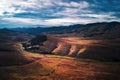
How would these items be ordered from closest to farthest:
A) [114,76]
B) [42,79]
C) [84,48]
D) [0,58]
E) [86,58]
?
[42,79] → [114,76] → [0,58] → [86,58] → [84,48]

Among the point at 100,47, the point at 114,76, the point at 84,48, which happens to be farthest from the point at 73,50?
the point at 114,76

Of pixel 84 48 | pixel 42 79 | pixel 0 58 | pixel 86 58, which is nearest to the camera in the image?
pixel 42 79

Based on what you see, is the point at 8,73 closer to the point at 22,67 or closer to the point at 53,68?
the point at 22,67

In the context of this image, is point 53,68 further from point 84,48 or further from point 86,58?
point 84,48

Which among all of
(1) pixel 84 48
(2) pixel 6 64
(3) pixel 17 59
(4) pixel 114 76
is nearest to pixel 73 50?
(1) pixel 84 48

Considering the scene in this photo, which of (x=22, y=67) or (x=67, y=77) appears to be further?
(x=22, y=67)

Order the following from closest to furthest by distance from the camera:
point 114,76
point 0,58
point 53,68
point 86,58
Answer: point 114,76 → point 53,68 → point 0,58 → point 86,58

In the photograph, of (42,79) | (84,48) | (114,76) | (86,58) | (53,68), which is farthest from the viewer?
(84,48)

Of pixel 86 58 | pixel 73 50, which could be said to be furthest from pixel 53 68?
pixel 73 50

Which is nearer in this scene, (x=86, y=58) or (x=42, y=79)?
(x=42, y=79)
